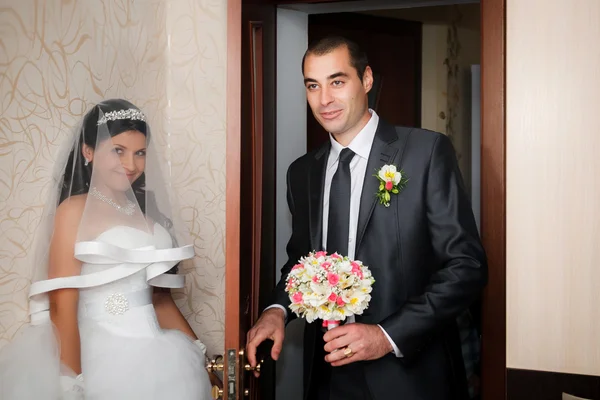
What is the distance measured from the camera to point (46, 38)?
155 cm

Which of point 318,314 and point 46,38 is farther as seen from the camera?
point 318,314

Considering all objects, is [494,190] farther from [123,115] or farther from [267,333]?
[123,115]

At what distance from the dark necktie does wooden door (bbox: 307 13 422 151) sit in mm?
1623

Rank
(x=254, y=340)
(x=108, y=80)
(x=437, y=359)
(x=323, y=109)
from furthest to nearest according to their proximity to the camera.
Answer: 1. (x=323, y=109)
2. (x=437, y=359)
3. (x=254, y=340)
4. (x=108, y=80)

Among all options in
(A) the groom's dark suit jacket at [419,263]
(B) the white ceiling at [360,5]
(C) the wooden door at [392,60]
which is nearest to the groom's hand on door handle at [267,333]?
(A) the groom's dark suit jacket at [419,263]

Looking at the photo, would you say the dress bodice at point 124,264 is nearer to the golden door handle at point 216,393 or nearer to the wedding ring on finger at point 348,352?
the golden door handle at point 216,393

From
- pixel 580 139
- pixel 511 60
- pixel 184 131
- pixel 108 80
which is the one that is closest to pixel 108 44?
pixel 108 80

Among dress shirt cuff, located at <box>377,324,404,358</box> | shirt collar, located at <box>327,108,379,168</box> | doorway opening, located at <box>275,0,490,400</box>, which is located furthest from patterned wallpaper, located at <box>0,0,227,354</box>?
dress shirt cuff, located at <box>377,324,404,358</box>

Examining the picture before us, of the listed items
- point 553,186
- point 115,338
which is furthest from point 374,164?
point 115,338

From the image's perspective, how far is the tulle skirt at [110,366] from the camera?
1.49 metres

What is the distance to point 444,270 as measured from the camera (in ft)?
6.70

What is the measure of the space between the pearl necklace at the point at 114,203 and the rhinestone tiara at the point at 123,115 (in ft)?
0.67

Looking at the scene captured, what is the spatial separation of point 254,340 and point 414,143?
0.93 m

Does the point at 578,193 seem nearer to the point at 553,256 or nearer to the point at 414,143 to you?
the point at 553,256
